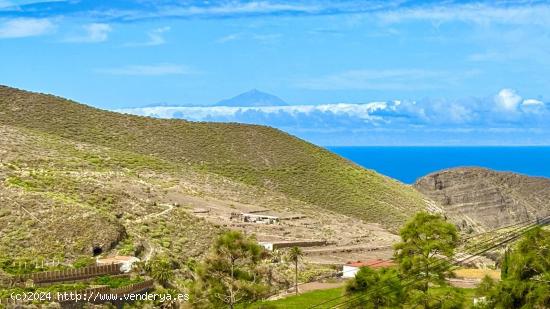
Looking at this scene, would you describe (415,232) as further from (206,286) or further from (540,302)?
(540,302)

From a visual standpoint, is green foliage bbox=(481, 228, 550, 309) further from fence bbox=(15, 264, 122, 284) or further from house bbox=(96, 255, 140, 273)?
house bbox=(96, 255, 140, 273)

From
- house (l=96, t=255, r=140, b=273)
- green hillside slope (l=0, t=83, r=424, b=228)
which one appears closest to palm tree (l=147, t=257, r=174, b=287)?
house (l=96, t=255, r=140, b=273)

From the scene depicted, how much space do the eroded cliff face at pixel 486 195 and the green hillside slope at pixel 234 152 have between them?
15869 mm

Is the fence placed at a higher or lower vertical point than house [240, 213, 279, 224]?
lower

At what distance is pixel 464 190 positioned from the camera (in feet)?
575

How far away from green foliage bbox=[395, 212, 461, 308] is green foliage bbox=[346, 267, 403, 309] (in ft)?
3.42

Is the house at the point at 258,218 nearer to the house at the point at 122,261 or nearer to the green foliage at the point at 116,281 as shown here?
the house at the point at 122,261

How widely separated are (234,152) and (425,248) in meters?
95.0

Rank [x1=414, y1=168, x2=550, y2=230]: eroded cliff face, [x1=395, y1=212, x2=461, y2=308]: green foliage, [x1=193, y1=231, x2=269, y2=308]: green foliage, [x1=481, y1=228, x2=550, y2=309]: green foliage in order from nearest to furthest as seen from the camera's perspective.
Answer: [x1=481, y1=228, x2=550, y2=309]: green foliage < [x1=193, y1=231, x2=269, y2=308]: green foliage < [x1=395, y1=212, x2=461, y2=308]: green foliage < [x1=414, y1=168, x2=550, y2=230]: eroded cliff face

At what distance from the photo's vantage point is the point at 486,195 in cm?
17162

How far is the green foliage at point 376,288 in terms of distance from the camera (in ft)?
160

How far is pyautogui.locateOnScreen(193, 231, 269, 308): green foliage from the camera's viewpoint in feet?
152

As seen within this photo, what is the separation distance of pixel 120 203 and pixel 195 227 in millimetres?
7068

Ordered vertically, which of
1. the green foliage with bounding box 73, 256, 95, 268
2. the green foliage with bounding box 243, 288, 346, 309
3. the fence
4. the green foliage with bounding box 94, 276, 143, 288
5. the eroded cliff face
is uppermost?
the eroded cliff face
